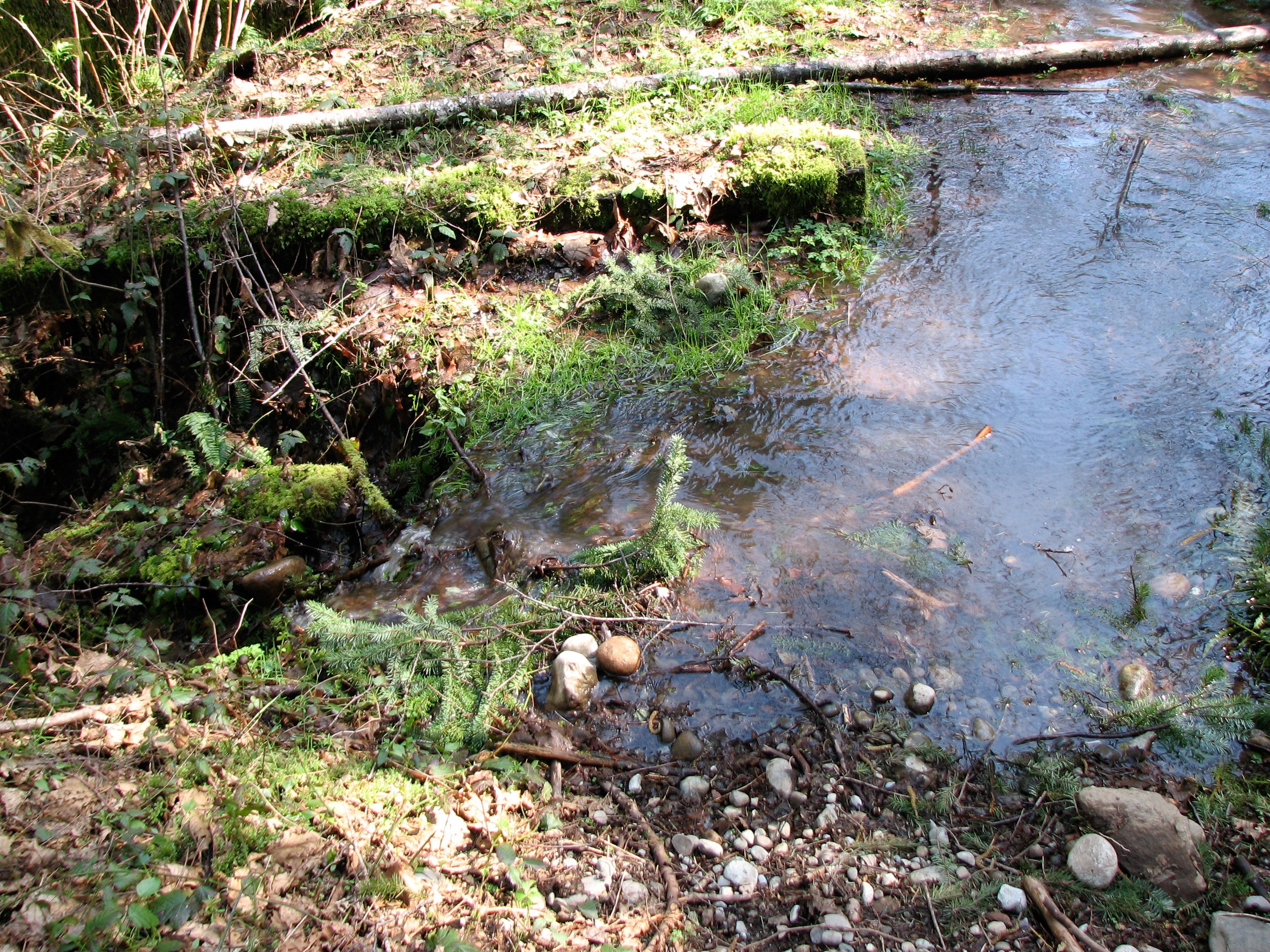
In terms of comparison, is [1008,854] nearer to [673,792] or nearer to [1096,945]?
[1096,945]

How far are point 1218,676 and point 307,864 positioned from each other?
3387 mm

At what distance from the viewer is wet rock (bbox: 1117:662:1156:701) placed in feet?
9.33

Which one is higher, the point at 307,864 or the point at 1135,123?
the point at 1135,123

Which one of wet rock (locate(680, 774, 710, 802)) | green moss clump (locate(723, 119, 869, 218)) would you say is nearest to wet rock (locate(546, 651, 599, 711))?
wet rock (locate(680, 774, 710, 802))

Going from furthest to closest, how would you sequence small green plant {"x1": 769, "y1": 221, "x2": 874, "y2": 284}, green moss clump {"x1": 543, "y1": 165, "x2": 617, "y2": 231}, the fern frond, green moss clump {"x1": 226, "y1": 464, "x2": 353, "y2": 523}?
green moss clump {"x1": 543, "y1": 165, "x2": 617, "y2": 231} < small green plant {"x1": 769, "y1": 221, "x2": 874, "y2": 284} < the fern frond < green moss clump {"x1": 226, "y1": 464, "x2": 353, "y2": 523}

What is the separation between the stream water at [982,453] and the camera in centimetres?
308

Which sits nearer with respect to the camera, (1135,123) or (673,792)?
(673,792)

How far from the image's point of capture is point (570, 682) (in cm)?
300

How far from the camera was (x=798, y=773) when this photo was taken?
8.91 ft

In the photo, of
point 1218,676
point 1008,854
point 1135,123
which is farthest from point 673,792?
point 1135,123

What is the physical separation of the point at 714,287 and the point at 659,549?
2.46 m

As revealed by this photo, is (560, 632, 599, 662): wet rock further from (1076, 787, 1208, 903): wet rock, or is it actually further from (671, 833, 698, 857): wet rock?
(1076, 787, 1208, 903): wet rock

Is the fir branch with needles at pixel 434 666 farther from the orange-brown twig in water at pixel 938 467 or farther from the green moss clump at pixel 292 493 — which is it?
the orange-brown twig in water at pixel 938 467

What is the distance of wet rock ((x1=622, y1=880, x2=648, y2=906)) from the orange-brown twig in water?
2.29 m
